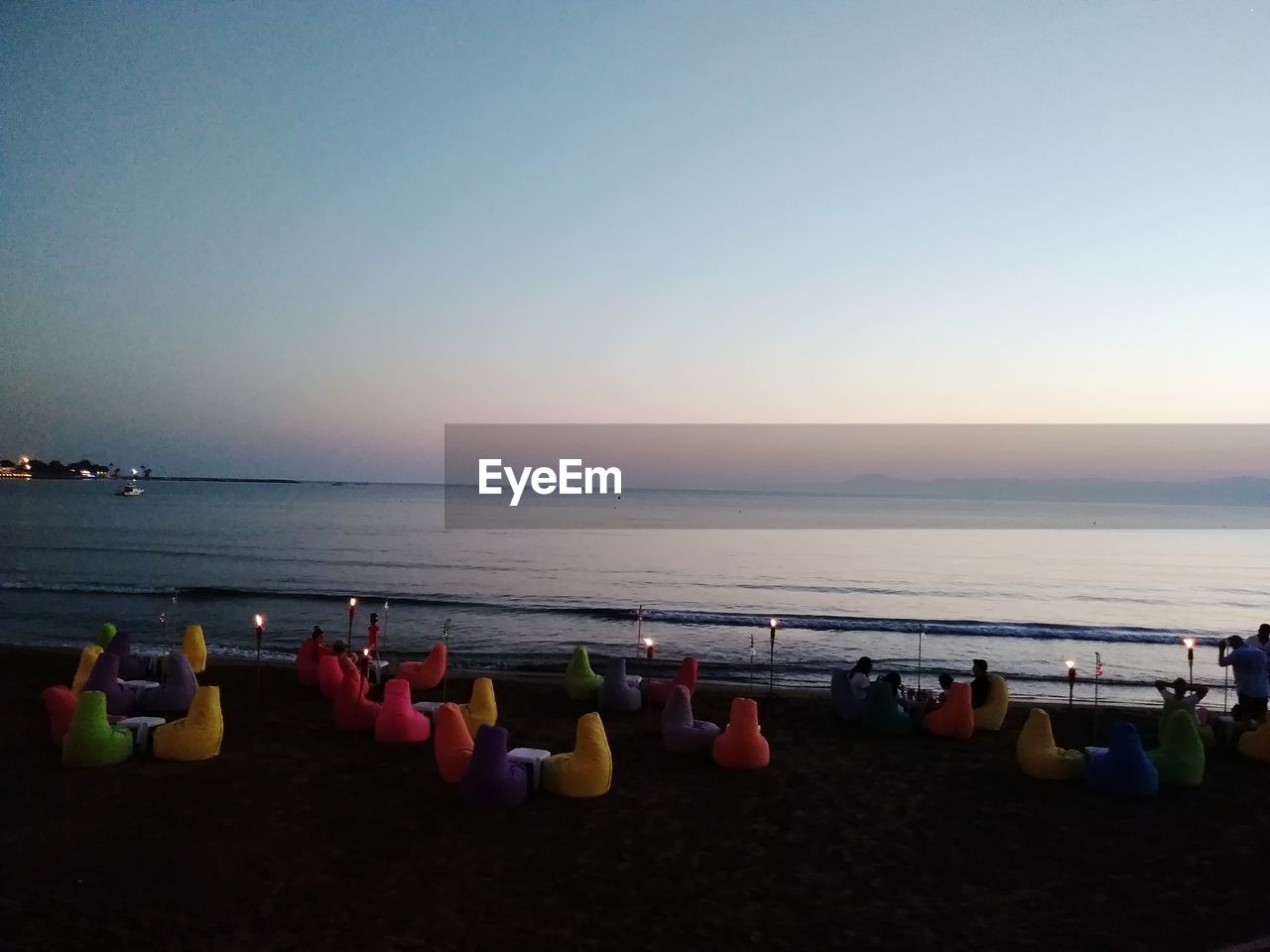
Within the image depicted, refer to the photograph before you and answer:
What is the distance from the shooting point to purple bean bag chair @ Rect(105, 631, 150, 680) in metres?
12.9

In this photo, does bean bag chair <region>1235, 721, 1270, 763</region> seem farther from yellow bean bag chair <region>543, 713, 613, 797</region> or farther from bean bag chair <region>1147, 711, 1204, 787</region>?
yellow bean bag chair <region>543, 713, 613, 797</region>

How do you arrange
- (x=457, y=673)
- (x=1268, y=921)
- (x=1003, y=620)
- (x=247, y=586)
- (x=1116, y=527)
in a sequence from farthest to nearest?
(x=1116, y=527)
(x=247, y=586)
(x=1003, y=620)
(x=457, y=673)
(x=1268, y=921)

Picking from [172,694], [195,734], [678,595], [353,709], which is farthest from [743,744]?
[678,595]

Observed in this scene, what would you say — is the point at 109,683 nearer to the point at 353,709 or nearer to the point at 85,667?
the point at 85,667

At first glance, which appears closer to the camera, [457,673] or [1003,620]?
[457,673]

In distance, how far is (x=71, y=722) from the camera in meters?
9.30

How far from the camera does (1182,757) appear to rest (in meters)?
9.29

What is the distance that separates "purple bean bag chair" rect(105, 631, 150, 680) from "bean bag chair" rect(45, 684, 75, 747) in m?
2.76

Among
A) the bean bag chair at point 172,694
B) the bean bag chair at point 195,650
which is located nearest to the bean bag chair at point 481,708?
the bean bag chair at point 172,694

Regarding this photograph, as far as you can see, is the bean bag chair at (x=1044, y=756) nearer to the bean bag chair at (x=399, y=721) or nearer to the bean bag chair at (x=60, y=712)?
the bean bag chair at (x=399, y=721)

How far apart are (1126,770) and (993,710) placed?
253 cm

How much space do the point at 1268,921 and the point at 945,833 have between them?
248 centimetres

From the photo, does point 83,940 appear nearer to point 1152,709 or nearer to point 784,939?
point 784,939

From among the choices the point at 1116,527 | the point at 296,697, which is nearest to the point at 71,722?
the point at 296,697
